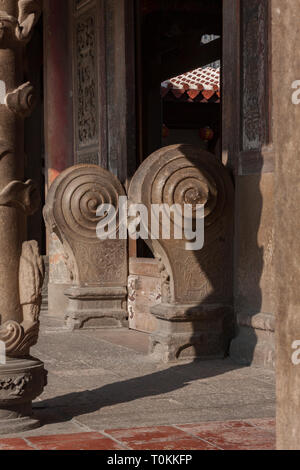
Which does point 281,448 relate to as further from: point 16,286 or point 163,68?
point 163,68

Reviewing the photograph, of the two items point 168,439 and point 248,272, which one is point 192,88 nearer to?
point 248,272

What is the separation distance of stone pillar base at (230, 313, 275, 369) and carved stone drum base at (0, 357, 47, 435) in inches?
81.6

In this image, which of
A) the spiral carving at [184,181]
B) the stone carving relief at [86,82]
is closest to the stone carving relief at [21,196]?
the spiral carving at [184,181]

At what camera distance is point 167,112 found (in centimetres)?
1568

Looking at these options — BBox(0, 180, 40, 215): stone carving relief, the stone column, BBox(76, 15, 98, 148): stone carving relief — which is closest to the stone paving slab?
BBox(0, 180, 40, 215): stone carving relief

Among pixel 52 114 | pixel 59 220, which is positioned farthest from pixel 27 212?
pixel 52 114

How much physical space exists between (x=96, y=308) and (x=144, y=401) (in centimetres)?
348

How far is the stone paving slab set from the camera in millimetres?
4090

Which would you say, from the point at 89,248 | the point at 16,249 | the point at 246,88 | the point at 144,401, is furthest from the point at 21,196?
the point at 89,248

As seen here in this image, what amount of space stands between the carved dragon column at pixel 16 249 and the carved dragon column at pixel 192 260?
1997mm

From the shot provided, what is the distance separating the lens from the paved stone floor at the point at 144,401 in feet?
14.1

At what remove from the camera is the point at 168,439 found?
4.22 metres

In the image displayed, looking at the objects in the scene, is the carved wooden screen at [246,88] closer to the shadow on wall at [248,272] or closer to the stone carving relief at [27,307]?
the shadow on wall at [248,272]
